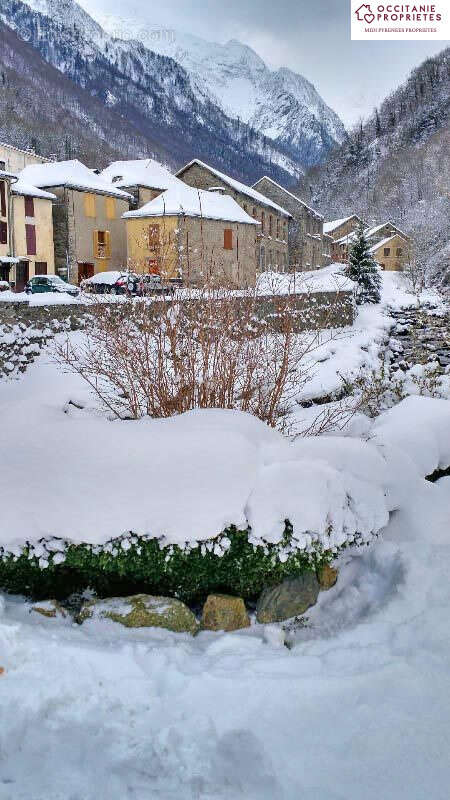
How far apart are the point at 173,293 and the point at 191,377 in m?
2.38

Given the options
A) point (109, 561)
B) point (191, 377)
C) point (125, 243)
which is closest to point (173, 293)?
point (191, 377)

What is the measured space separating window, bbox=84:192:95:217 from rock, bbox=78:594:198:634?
30.8 m

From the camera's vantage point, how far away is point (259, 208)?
39.3 meters

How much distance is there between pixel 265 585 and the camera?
497 cm

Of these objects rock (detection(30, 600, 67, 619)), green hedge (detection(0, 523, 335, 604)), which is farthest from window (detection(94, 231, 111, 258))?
rock (detection(30, 600, 67, 619))

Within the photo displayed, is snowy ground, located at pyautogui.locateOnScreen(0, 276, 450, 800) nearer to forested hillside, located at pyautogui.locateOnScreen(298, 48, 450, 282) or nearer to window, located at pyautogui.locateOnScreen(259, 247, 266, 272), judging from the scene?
window, located at pyautogui.locateOnScreen(259, 247, 266, 272)

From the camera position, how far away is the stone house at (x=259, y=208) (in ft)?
121

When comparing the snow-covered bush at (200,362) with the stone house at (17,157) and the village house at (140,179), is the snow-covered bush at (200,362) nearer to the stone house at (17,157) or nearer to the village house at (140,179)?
the village house at (140,179)

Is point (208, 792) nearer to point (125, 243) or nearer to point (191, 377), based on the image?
point (191, 377)

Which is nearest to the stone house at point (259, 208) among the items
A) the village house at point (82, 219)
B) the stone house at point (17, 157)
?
the village house at point (82, 219)

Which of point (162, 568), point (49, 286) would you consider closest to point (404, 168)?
point (49, 286)

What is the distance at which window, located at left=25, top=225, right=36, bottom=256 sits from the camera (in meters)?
30.1

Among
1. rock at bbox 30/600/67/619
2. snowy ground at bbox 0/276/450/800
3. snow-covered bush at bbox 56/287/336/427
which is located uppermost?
snow-covered bush at bbox 56/287/336/427

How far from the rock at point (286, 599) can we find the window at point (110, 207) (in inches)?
1251
